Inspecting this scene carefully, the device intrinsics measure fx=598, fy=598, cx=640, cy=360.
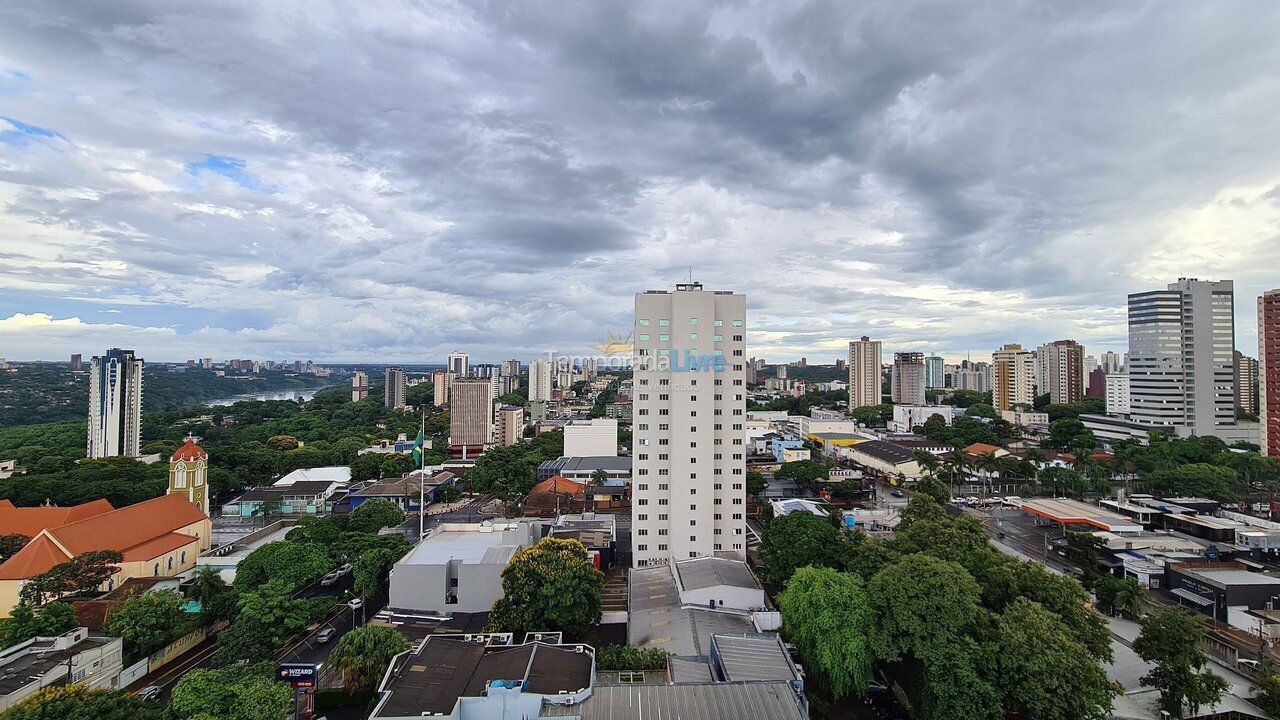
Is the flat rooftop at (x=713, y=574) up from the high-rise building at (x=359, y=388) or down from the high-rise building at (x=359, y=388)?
down

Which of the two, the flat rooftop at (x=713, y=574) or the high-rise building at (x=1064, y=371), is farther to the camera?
the high-rise building at (x=1064, y=371)

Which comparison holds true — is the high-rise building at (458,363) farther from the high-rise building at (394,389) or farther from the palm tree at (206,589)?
the palm tree at (206,589)

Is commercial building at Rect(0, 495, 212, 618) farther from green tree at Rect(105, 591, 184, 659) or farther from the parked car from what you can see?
the parked car

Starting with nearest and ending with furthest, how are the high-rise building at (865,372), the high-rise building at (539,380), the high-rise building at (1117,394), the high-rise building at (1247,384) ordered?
the high-rise building at (1117,394), the high-rise building at (1247,384), the high-rise building at (865,372), the high-rise building at (539,380)

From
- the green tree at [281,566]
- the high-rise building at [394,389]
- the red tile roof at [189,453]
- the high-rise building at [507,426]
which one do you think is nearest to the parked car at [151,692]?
the green tree at [281,566]

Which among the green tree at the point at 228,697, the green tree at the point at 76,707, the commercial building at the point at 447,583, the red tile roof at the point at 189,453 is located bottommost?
the commercial building at the point at 447,583

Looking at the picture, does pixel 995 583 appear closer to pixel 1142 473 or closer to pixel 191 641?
pixel 191 641


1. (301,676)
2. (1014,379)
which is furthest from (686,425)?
(1014,379)
